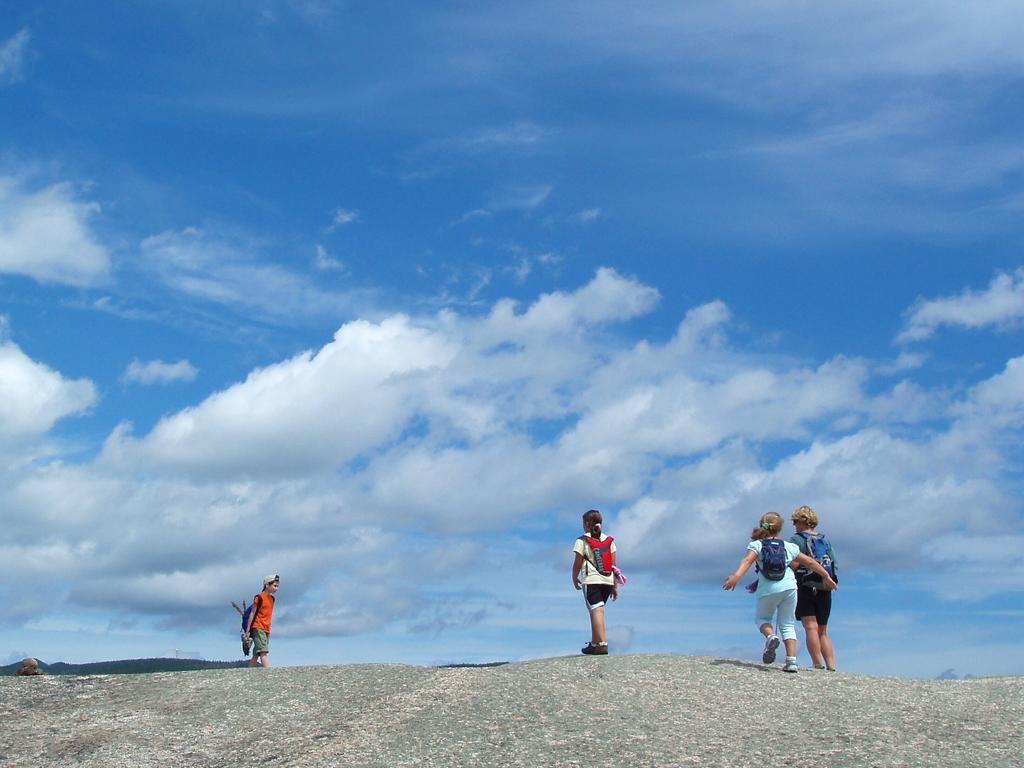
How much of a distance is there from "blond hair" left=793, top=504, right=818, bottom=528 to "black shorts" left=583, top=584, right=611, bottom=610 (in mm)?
3390

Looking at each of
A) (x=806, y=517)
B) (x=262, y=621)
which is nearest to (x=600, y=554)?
(x=806, y=517)

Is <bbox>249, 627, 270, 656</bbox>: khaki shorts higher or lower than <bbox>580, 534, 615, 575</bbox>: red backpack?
lower

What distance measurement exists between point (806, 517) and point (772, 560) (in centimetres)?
166

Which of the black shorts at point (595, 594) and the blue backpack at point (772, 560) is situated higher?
the blue backpack at point (772, 560)

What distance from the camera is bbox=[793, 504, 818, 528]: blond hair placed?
17469 millimetres

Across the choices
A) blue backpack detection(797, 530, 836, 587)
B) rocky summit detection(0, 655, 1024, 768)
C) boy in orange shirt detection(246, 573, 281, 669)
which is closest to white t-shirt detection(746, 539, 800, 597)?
blue backpack detection(797, 530, 836, 587)

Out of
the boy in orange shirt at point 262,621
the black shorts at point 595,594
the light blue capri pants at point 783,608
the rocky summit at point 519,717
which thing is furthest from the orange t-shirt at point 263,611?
the light blue capri pants at point 783,608

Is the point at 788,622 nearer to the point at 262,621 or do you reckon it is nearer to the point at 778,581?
the point at 778,581

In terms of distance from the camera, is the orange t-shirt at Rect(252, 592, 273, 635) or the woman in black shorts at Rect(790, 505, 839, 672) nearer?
the woman in black shorts at Rect(790, 505, 839, 672)

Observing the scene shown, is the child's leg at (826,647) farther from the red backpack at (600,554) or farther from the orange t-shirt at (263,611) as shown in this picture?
the orange t-shirt at (263,611)

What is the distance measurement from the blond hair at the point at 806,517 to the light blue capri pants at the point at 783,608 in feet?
5.32

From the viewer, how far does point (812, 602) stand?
17328mm

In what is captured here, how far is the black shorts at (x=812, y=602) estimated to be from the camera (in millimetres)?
17297

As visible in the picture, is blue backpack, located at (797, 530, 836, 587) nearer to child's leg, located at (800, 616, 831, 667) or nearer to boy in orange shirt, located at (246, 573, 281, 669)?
child's leg, located at (800, 616, 831, 667)
